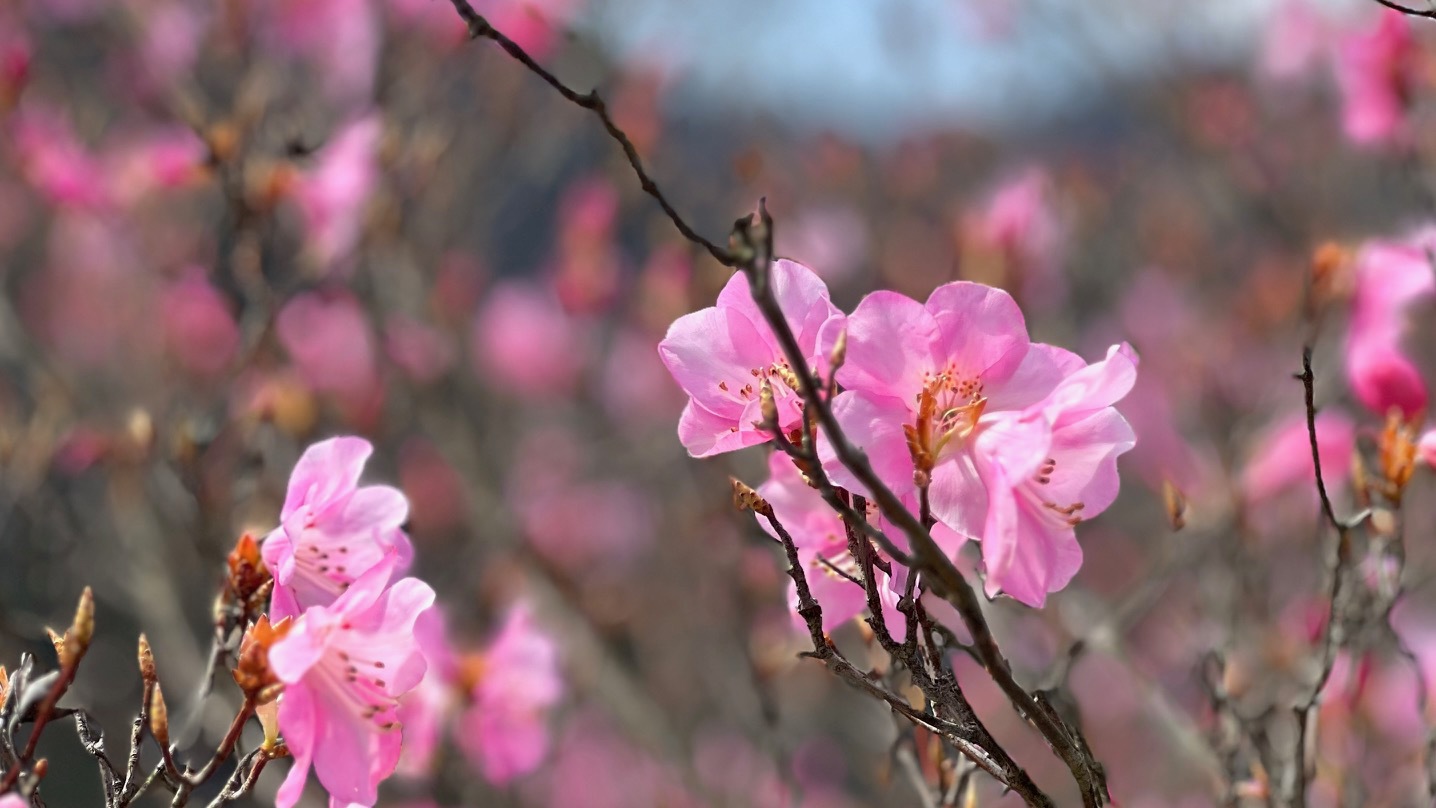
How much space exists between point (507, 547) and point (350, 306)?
986 millimetres

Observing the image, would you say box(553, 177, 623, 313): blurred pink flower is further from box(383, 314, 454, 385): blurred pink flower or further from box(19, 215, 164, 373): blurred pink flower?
box(19, 215, 164, 373): blurred pink flower

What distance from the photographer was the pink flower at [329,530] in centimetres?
111

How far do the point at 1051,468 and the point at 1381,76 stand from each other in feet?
6.34

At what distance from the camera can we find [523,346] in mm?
5992

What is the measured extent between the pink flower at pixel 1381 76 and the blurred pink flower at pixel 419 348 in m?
2.46

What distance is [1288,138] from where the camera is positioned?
4918 millimetres

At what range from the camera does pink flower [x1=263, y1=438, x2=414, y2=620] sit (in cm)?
111

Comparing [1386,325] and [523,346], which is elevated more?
[523,346]

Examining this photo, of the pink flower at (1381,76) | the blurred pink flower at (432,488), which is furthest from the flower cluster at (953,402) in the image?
the blurred pink flower at (432,488)

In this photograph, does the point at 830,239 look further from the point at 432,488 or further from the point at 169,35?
the point at 169,35

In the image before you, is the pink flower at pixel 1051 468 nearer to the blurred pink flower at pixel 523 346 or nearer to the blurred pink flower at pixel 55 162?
the blurred pink flower at pixel 55 162

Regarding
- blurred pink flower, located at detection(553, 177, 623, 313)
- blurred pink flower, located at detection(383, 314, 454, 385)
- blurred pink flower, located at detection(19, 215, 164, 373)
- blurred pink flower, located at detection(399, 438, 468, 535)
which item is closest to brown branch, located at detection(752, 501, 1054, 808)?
blurred pink flower, located at detection(383, 314, 454, 385)

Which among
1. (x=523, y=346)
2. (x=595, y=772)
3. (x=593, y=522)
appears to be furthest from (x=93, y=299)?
(x=595, y=772)

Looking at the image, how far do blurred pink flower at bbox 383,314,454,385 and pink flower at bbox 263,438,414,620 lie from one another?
2.33m
